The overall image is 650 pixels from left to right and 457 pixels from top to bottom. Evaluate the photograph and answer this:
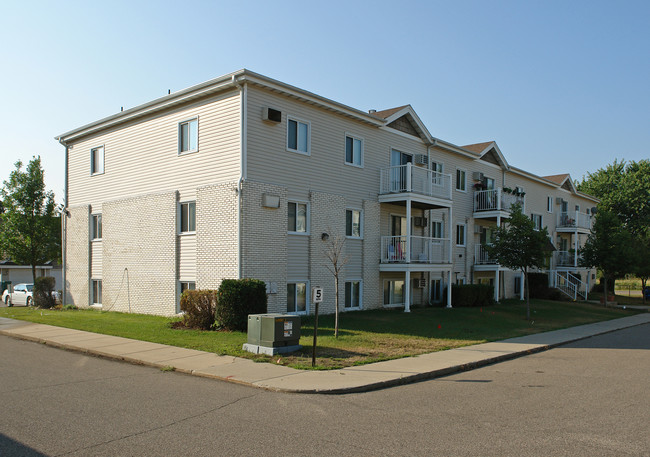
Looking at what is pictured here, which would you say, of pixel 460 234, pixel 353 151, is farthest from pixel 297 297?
pixel 460 234

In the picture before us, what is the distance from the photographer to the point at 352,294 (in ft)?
69.0

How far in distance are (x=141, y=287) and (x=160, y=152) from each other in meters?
5.26

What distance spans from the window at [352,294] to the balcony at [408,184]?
3.83 metres

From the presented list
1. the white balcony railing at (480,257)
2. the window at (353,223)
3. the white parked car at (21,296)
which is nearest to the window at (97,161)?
the white parked car at (21,296)

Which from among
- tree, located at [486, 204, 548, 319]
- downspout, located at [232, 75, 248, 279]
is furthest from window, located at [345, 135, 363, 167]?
tree, located at [486, 204, 548, 319]

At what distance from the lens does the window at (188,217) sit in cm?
1884

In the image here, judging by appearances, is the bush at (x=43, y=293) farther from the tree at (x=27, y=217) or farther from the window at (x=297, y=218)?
the window at (x=297, y=218)

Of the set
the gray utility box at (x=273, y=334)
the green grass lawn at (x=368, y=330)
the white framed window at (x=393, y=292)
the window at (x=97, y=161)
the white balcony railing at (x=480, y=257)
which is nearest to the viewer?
the gray utility box at (x=273, y=334)

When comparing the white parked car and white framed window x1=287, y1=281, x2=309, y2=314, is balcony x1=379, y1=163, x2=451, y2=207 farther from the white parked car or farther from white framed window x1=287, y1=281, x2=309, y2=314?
the white parked car

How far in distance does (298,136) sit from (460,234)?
1338 cm

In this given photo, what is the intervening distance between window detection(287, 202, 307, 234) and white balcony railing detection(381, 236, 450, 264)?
471 centimetres

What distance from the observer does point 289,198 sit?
1838 cm

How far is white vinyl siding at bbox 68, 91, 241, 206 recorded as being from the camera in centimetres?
1752

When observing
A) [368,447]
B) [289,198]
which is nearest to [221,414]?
[368,447]
